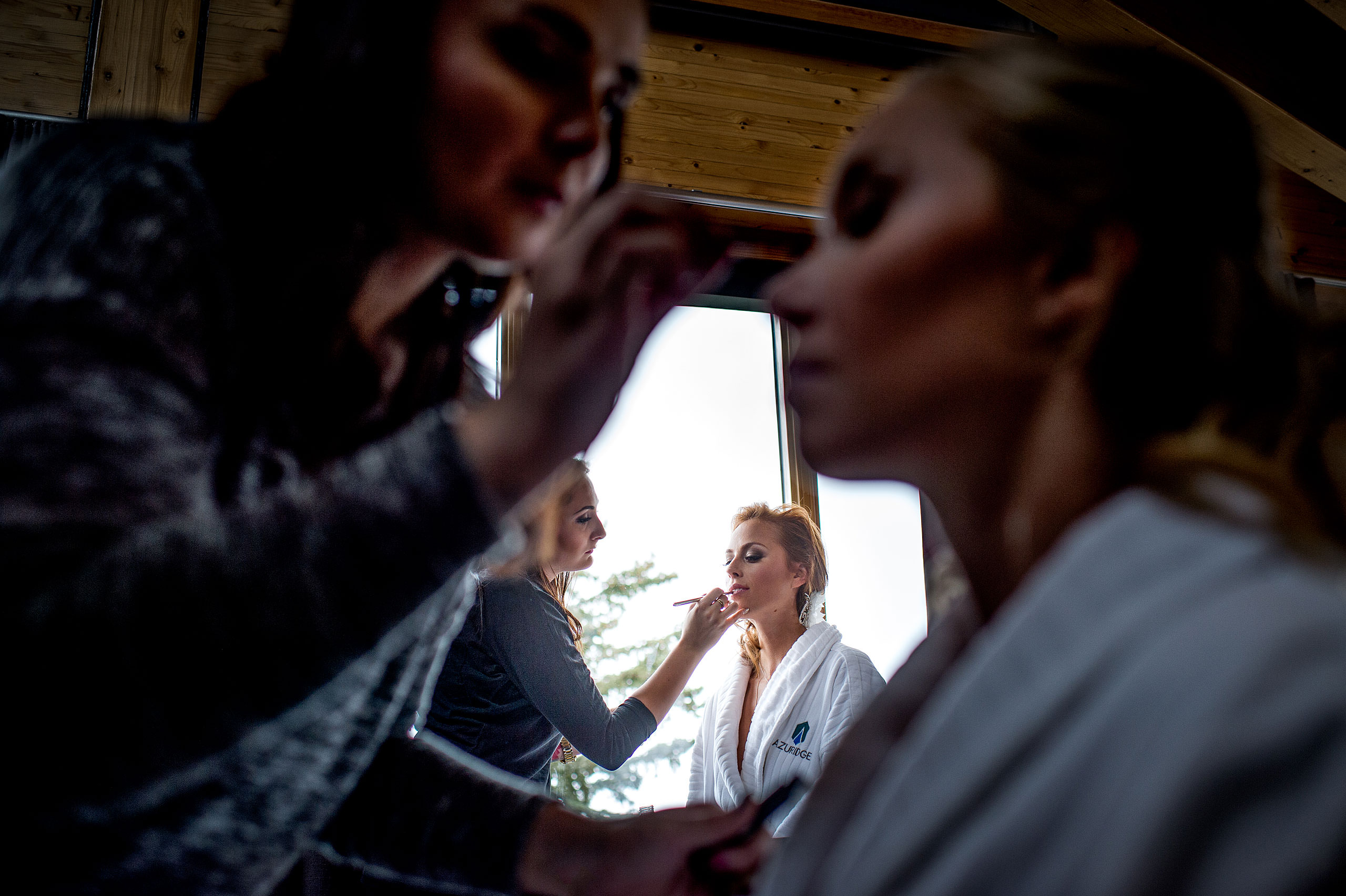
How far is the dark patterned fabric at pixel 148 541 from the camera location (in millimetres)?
345

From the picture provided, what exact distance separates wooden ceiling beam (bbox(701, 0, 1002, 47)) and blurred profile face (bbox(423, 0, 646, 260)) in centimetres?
328

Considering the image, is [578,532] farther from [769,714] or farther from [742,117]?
[742,117]

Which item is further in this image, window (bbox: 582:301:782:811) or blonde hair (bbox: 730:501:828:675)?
window (bbox: 582:301:782:811)

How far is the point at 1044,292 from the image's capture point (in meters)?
0.61

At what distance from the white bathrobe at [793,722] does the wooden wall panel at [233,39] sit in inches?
107

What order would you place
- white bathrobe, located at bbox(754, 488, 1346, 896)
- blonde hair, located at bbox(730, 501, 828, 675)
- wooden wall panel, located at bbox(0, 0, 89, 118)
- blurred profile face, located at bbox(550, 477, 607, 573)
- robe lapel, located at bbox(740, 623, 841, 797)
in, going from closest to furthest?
white bathrobe, located at bbox(754, 488, 1346, 896)
blurred profile face, located at bbox(550, 477, 607, 573)
robe lapel, located at bbox(740, 623, 841, 797)
blonde hair, located at bbox(730, 501, 828, 675)
wooden wall panel, located at bbox(0, 0, 89, 118)

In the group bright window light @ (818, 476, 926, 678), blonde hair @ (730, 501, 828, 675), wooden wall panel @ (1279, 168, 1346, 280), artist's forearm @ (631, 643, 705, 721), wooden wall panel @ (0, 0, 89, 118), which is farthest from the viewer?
wooden wall panel @ (1279, 168, 1346, 280)

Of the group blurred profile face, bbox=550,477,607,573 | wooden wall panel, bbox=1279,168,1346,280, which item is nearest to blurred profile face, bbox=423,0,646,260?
blurred profile face, bbox=550,477,607,573

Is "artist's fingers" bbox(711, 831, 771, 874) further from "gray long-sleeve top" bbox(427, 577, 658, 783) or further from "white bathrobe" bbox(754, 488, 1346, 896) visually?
"gray long-sleeve top" bbox(427, 577, 658, 783)

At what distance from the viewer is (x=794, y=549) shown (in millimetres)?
2752

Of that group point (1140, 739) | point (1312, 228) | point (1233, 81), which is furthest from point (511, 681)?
point (1312, 228)

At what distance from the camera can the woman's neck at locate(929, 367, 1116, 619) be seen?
0.56 meters

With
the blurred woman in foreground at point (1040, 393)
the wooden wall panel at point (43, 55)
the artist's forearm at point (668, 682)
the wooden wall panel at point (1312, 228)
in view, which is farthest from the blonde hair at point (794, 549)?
the wooden wall panel at point (1312, 228)

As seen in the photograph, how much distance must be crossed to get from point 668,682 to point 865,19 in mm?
2931
